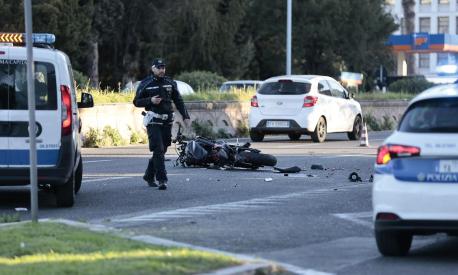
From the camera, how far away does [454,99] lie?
9.52m

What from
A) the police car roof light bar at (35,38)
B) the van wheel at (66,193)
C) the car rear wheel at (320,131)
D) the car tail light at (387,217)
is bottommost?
the car rear wheel at (320,131)

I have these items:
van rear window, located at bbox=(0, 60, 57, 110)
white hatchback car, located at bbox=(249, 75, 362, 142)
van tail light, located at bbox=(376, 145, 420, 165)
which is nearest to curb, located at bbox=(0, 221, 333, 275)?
van tail light, located at bbox=(376, 145, 420, 165)

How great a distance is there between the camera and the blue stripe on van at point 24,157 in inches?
508

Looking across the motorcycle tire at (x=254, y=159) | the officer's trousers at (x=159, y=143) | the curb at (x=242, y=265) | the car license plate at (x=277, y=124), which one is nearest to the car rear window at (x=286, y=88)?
the car license plate at (x=277, y=124)

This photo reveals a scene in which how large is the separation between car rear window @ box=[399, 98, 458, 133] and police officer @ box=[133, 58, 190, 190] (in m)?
5.97

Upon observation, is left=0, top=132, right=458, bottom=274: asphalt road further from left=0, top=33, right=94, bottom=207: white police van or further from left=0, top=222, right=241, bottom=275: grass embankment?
left=0, top=222, right=241, bottom=275: grass embankment

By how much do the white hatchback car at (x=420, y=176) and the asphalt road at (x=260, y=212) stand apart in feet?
1.24

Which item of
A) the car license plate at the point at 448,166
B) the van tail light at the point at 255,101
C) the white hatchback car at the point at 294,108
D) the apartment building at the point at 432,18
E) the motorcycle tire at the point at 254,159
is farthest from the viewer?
the apartment building at the point at 432,18

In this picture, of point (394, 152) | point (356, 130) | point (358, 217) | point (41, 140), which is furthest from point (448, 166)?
point (356, 130)

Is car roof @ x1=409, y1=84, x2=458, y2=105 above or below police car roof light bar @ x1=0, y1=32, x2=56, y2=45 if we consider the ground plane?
below

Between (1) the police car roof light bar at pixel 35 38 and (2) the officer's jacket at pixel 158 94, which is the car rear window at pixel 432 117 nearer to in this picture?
(1) the police car roof light bar at pixel 35 38

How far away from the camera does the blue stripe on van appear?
12898 millimetres

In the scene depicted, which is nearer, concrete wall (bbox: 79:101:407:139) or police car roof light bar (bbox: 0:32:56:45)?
police car roof light bar (bbox: 0:32:56:45)

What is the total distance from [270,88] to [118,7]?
70.1ft
